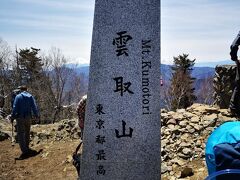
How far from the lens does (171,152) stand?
7.32 metres

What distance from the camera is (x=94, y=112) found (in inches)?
164

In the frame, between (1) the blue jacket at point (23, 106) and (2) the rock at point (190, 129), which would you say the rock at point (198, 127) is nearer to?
(2) the rock at point (190, 129)

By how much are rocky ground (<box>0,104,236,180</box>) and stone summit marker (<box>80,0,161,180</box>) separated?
2.29 m

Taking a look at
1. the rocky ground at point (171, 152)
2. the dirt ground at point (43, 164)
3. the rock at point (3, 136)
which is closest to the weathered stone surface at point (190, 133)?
the rocky ground at point (171, 152)

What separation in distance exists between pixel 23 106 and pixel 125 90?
590cm

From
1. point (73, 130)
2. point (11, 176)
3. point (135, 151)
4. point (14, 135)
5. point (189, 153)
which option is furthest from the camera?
point (14, 135)

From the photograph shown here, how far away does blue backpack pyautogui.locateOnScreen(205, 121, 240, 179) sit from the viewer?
251 centimetres

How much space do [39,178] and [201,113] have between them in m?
4.00

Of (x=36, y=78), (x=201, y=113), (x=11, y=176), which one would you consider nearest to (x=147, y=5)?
(x=201, y=113)

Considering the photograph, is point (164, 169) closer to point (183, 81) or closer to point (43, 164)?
point (43, 164)

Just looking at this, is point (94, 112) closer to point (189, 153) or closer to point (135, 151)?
point (135, 151)

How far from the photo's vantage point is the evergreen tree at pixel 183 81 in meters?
35.8

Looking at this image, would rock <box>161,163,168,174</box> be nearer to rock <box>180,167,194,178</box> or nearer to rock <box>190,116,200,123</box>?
rock <box>180,167,194,178</box>

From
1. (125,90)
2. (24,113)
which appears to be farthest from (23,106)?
(125,90)
